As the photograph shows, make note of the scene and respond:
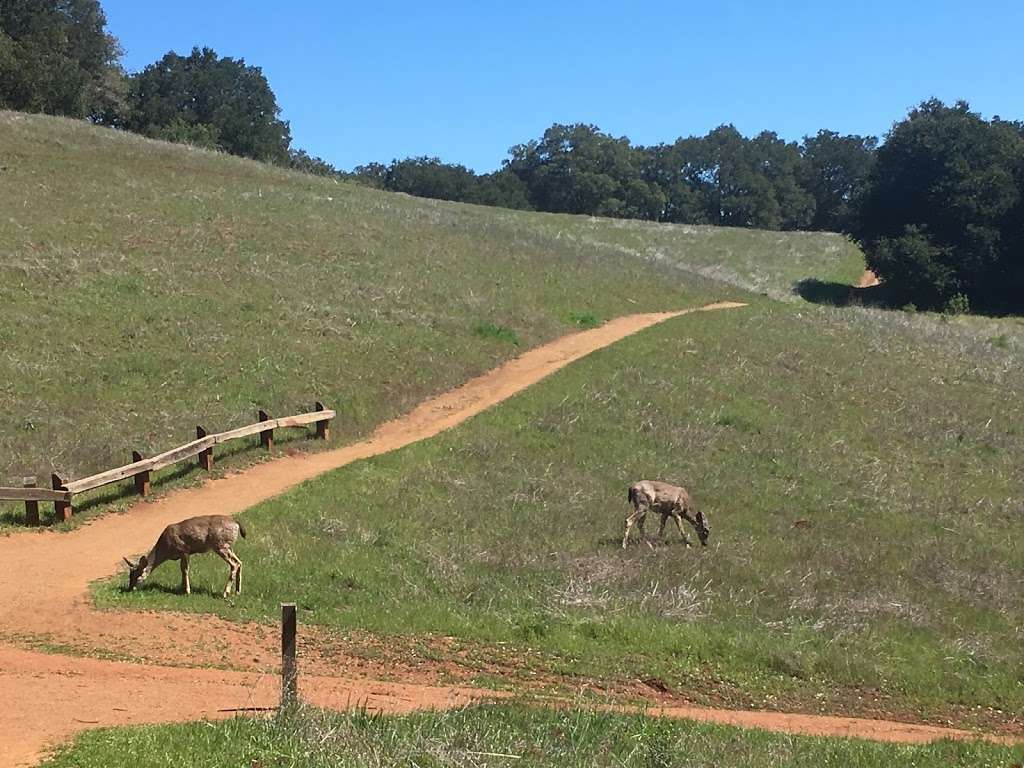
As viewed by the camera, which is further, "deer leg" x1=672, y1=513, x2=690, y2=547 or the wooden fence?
"deer leg" x1=672, y1=513, x2=690, y2=547

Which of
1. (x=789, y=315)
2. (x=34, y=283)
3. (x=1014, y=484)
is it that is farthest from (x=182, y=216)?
(x=1014, y=484)

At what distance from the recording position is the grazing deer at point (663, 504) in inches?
744

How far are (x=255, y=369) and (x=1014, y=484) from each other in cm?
2041

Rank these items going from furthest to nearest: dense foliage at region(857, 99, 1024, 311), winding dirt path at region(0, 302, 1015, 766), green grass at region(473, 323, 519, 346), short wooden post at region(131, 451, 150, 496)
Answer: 1. dense foliage at region(857, 99, 1024, 311)
2. green grass at region(473, 323, 519, 346)
3. short wooden post at region(131, 451, 150, 496)
4. winding dirt path at region(0, 302, 1015, 766)

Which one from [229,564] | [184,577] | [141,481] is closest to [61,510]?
[141,481]

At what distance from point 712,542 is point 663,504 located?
4.46 ft

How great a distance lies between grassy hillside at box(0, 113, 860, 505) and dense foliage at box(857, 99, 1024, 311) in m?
13.9

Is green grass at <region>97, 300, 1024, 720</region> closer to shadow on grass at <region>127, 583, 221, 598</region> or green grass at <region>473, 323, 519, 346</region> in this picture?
shadow on grass at <region>127, 583, 221, 598</region>

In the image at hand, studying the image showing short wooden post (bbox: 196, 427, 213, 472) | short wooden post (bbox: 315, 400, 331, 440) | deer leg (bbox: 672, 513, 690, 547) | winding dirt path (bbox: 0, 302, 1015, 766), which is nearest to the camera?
winding dirt path (bbox: 0, 302, 1015, 766)

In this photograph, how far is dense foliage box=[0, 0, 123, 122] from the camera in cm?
6875

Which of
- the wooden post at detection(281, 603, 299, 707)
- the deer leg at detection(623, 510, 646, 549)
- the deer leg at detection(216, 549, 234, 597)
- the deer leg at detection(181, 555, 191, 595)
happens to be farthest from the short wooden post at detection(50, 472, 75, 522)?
the wooden post at detection(281, 603, 299, 707)

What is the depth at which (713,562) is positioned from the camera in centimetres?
1789

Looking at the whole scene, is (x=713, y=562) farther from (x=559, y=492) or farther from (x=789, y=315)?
(x=789, y=315)

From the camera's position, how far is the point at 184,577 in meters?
14.8
